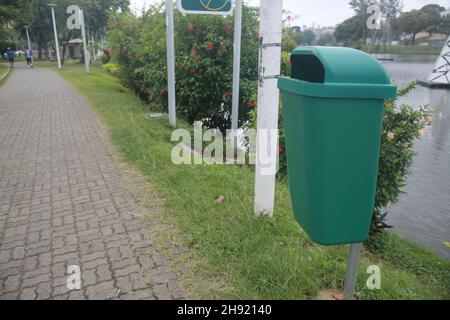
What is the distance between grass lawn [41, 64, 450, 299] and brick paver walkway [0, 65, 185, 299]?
0.94 ft

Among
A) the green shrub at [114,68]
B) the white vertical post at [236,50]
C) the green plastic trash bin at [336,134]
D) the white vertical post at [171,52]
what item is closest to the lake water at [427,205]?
the white vertical post at [236,50]

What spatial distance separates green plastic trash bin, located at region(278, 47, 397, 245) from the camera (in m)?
1.74

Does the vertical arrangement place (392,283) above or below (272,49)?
below

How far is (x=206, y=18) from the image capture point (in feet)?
24.5

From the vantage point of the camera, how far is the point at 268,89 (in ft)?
9.49

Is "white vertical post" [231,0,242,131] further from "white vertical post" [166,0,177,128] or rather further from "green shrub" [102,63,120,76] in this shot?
"green shrub" [102,63,120,76]

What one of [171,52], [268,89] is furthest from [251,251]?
[171,52]

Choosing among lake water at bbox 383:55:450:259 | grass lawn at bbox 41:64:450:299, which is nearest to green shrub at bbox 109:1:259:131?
grass lawn at bbox 41:64:450:299

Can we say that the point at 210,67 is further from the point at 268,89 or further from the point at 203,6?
the point at 268,89

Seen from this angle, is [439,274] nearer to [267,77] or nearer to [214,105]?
[267,77]

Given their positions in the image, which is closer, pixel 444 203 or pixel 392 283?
pixel 392 283

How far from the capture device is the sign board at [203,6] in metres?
5.72

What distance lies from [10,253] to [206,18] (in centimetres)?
597
